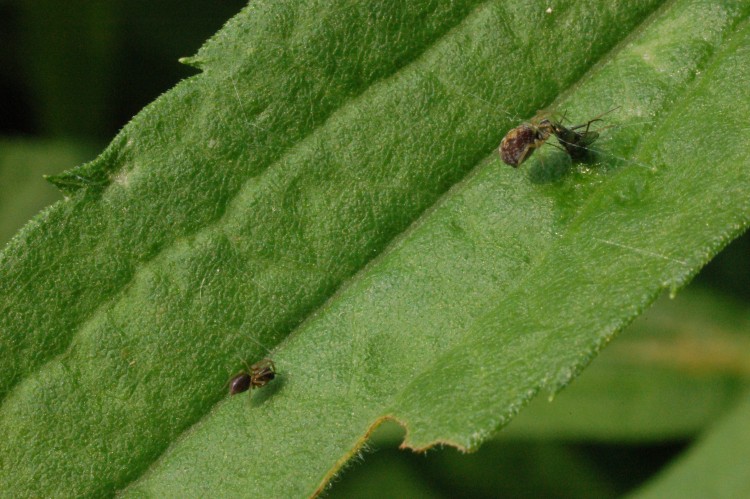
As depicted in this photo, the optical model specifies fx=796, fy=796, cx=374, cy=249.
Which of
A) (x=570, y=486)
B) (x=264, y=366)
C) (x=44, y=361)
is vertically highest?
(x=44, y=361)

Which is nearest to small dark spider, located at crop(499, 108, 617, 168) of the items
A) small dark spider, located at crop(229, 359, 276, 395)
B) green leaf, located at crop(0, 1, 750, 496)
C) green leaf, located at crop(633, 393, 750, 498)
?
green leaf, located at crop(0, 1, 750, 496)

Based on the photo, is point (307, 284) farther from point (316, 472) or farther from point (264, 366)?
point (316, 472)

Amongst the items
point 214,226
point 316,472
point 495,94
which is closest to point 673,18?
point 495,94

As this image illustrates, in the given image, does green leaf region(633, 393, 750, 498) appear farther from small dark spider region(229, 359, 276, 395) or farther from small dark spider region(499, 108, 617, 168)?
small dark spider region(229, 359, 276, 395)

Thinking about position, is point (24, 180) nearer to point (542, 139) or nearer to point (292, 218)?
point (292, 218)

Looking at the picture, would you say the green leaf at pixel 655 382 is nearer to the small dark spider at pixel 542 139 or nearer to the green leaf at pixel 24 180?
the small dark spider at pixel 542 139

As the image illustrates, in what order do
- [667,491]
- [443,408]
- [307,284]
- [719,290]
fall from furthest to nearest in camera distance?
1. [719,290]
2. [667,491]
3. [307,284]
4. [443,408]
